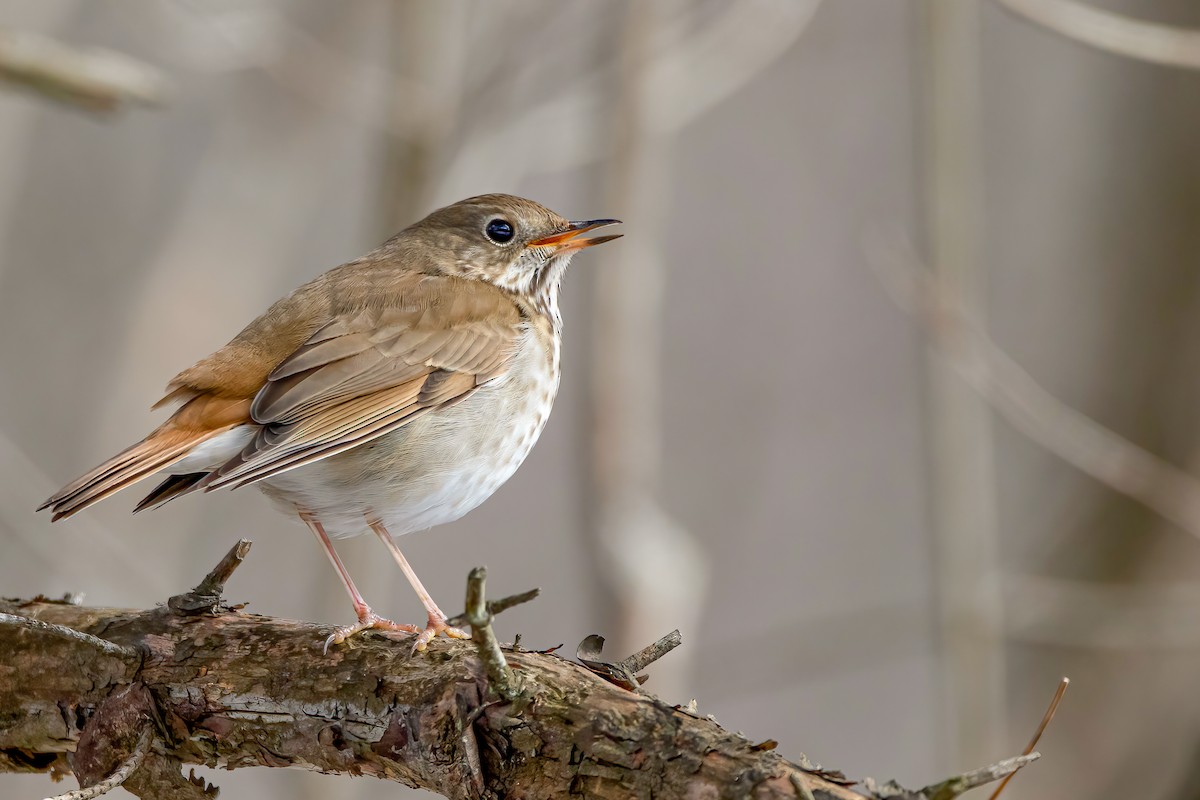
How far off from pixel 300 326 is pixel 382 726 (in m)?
1.34

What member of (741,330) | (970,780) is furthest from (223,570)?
(741,330)

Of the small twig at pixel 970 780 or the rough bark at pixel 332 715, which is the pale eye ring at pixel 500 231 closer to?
the rough bark at pixel 332 715

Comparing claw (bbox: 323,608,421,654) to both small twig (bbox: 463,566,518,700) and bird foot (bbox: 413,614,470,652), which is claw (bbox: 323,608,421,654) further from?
small twig (bbox: 463,566,518,700)

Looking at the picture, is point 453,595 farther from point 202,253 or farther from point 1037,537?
point 1037,537

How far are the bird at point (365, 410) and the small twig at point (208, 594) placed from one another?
25 cm

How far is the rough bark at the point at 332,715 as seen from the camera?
1.70 m

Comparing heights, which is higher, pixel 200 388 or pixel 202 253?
pixel 202 253

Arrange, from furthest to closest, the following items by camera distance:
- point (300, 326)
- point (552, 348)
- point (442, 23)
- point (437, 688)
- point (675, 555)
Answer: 1. point (442, 23)
2. point (675, 555)
3. point (552, 348)
4. point (300, 326)
5. point (437, 688)

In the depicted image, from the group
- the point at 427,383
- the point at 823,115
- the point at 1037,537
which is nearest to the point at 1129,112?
the point at 823,115

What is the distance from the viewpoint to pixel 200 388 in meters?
2.86

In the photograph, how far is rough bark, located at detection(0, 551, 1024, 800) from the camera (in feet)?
5.58

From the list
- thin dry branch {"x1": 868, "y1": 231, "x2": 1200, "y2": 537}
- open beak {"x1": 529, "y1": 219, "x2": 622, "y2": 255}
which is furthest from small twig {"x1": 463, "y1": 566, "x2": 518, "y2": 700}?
thin dry branch {"x1": 868, "y1": 231, "x2": 1200, "y2": 537}

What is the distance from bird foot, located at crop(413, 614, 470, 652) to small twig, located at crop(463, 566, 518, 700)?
281 mm

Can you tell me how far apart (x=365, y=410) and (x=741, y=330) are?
4880mm
